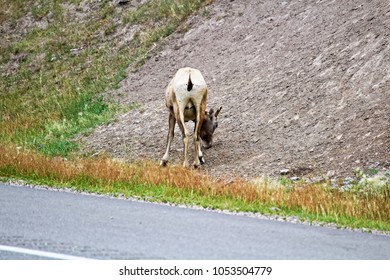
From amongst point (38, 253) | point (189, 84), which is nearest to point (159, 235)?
point (38, 253)

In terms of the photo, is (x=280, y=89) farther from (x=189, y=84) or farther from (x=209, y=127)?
(x=189, y=84)

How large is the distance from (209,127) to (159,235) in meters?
10.5

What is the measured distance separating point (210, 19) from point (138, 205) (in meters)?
17.2

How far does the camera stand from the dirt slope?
54.2ft

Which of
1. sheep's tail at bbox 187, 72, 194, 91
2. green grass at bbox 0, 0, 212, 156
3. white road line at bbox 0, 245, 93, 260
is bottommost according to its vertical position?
green grass at bbox 0, 0, 212, 156

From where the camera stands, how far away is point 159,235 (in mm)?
8367

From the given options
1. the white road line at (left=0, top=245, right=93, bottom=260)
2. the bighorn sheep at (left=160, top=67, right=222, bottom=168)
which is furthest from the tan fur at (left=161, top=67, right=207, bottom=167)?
the white road line at (left=0, top=245, right=93, bottom=260)

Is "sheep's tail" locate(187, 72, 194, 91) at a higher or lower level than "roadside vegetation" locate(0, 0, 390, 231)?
higher

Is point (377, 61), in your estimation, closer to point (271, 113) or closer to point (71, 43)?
point (271, 113)

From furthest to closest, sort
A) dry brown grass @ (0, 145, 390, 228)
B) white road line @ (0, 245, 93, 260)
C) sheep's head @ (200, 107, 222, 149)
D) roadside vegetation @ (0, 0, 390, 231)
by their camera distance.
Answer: sheep's head @ (200, 107, 222, 149), roadside vegetation @ (0, 0, 390, 231), dry brown grass @ (0, 145, 390, 228), white road line @ (0, 245, 93, 260)

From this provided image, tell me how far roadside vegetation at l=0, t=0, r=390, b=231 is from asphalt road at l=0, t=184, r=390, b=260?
1480 millimetres

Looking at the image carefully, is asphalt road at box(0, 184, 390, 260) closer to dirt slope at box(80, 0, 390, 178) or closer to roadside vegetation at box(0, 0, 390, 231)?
roadside vegetation at box(0, 0, 390, 231)

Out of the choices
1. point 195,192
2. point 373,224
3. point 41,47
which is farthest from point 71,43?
point 373,224

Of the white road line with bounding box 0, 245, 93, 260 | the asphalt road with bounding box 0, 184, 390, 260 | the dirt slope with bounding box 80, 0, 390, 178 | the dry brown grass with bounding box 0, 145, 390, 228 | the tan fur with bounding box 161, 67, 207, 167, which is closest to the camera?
the white road line with bounding box 0, 245, 93, 260
